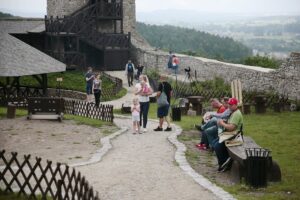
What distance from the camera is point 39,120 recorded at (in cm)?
2020

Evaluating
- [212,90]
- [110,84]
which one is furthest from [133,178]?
[110,84]

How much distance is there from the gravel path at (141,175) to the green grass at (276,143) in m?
0.81

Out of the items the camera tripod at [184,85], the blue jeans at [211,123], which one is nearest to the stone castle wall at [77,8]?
the camera tripod at [184,85]

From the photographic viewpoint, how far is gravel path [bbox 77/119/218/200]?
36.0 ft

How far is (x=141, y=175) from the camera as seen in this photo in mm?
12375

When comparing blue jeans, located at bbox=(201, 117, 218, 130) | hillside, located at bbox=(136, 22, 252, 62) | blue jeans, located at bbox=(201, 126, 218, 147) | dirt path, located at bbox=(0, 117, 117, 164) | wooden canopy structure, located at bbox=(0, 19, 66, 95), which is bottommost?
hillside, located at bbox=(136, 22, 252, 62)

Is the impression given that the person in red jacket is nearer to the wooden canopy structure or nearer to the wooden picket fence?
the wooden canopy structure

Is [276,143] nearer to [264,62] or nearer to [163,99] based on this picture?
[163,99]

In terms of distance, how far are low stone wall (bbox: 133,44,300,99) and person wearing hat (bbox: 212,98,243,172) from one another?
541 inches

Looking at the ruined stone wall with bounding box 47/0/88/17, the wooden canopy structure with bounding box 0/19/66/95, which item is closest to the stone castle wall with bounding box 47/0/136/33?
the ruined stone wall with bounding box 47/0/88/17

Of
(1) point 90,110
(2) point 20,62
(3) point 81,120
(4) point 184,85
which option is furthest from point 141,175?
(4) point 184,85

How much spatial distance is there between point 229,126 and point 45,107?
9235 mm

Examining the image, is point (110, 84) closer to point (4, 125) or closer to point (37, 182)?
point (4, 125)

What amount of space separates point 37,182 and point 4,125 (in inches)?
346
